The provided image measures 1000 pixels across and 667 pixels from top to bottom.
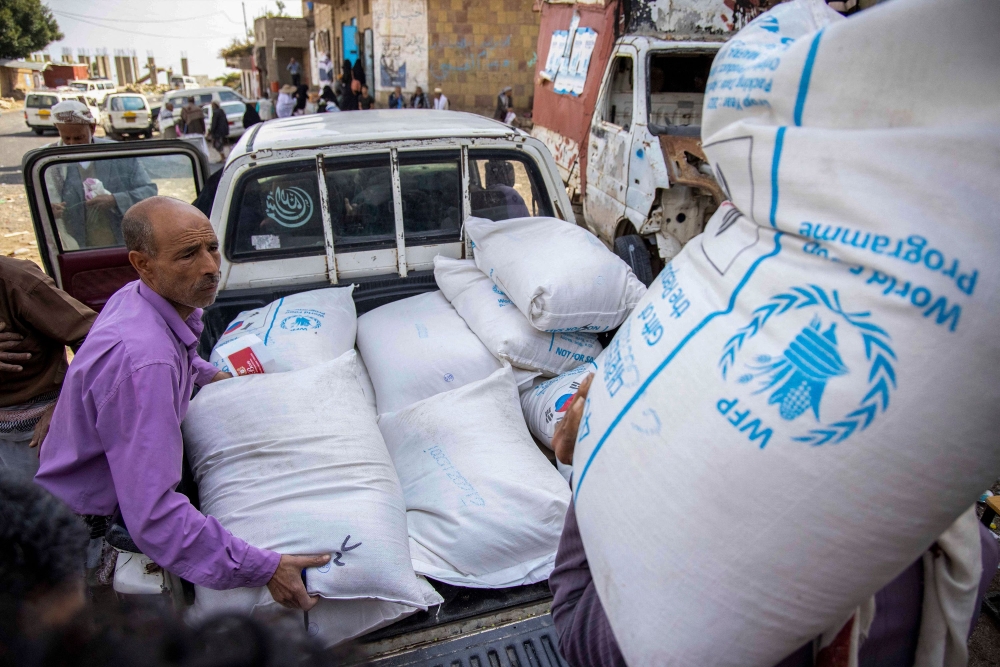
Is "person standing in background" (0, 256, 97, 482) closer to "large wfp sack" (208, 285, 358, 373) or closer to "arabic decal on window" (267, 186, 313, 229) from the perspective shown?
"large wfp sack" (208, 285, 358, 373)

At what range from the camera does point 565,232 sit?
Answer: 9.14 feet

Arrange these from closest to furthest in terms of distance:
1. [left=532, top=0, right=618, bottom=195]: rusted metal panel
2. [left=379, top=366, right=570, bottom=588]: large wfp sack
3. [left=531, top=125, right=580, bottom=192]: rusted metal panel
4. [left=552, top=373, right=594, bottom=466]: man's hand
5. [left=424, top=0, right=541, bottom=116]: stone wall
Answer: [left=552, top=373, right=594, bottom=466]: man's hand, [left=379, top=366, right=570, bottom=588]: large wfp sack, [left=532, top=0, right=618, bottom=195]: rusted metal panel, [left=531, top=125, right=580, bottom=192]: rusted metal panel, [left=424, top=0, right=541, bottom=116]: stone wall

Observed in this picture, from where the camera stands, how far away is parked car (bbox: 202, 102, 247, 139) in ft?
56.8

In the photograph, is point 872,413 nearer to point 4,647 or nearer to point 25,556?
point 4,647

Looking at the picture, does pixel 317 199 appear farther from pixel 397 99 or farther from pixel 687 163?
pixel 397 99

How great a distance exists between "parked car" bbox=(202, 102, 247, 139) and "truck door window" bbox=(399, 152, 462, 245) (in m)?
16.3

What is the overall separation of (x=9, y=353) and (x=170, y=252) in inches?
38.4

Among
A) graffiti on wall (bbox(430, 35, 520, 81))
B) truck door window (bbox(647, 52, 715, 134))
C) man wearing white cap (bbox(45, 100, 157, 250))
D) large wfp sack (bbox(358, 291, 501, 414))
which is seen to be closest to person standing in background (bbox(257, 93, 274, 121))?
graffiti on wall (bbox(430, 35, 520, 81))

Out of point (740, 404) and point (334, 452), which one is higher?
point (740, 404)

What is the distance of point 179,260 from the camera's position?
1.74 metres

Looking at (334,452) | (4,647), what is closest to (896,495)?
(4,647)

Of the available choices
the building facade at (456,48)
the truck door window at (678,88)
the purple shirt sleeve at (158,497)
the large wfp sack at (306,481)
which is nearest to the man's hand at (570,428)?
the large wfp sack at (306,481)

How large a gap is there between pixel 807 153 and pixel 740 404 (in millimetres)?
350

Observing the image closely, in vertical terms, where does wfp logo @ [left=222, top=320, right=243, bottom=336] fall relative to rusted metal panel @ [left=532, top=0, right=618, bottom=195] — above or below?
below
